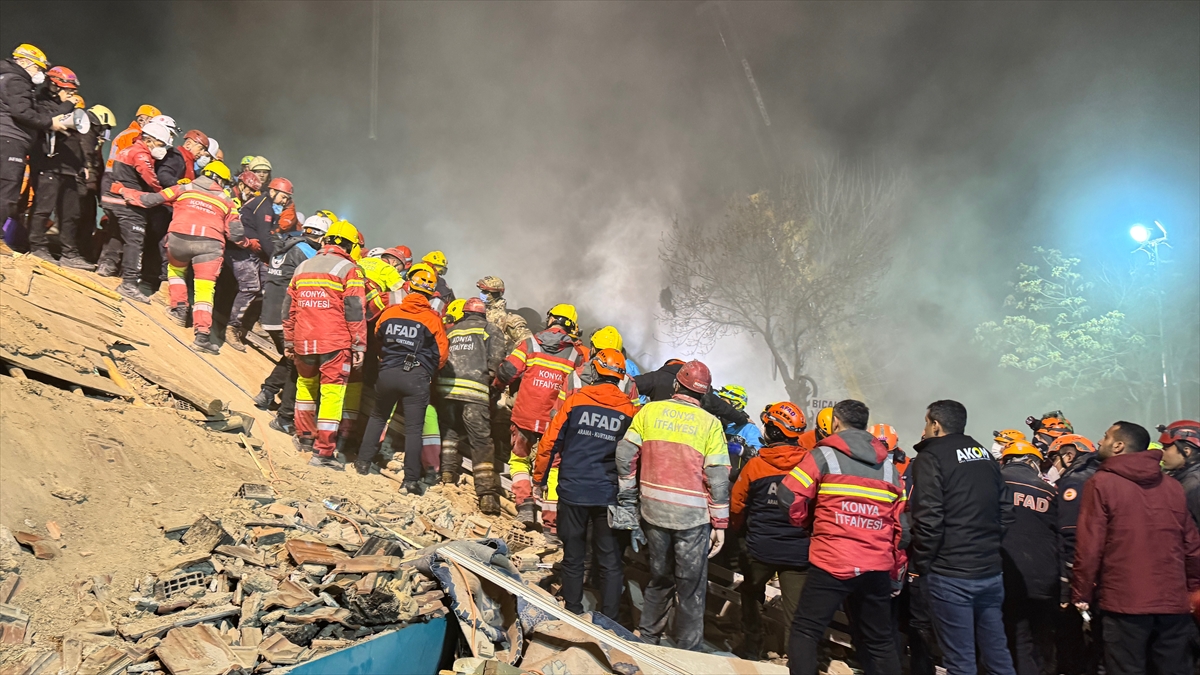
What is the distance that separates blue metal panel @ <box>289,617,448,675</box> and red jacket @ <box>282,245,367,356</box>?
340 cm

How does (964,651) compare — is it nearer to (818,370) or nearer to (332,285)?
(332,285)

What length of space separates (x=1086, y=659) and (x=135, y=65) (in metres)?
22.6

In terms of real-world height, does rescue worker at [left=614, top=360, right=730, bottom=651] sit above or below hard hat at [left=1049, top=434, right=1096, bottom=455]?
below

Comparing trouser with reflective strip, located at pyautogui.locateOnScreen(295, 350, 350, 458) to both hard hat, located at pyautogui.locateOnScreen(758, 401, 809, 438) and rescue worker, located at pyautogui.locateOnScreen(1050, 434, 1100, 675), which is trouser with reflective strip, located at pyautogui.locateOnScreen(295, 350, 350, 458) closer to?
hard hat, located at pyautogui.locateOnScreen(758, 401, 809, 438)

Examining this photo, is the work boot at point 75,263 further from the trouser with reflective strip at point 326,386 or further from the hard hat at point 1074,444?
the hard hat at point 1074,444

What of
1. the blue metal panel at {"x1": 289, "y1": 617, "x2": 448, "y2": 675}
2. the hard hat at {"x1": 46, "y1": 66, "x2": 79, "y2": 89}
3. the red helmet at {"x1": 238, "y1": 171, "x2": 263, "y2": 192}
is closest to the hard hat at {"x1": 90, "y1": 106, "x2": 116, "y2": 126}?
the hard hat at {"x1": 46, "y1": 66, "x2": 79, "y2": 89}

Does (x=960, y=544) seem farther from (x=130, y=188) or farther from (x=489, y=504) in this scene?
(x=130, y=188)

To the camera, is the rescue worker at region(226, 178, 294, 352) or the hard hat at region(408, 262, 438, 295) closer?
the hard hat at region(408, 262, 438, 295)

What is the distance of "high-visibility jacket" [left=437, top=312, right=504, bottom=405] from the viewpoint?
25.5 feet

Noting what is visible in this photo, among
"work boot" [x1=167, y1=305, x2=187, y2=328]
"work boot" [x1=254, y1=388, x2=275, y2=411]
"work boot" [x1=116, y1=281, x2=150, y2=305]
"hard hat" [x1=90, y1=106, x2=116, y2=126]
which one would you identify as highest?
"hard hat" [x1=90, y1=106, x2=116, y2=126]

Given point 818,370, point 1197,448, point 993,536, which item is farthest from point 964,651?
point 818,370

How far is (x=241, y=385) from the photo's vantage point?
7.88 m

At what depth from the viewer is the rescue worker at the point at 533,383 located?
7445 mm

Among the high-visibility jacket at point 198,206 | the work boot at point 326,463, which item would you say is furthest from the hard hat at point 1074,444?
the high-visibility jacket at point 198,206
